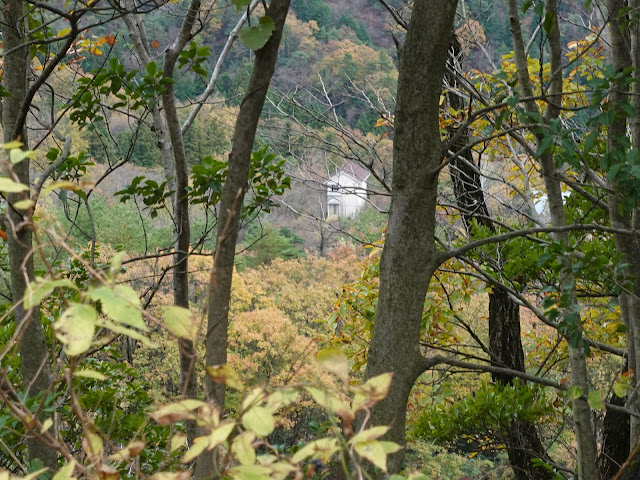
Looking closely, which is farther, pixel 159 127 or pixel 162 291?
pixel 162 291

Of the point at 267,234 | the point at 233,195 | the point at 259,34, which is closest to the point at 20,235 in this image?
the point at 233,195

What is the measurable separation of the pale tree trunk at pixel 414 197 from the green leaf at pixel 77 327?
986mm

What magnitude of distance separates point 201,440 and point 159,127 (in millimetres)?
2396

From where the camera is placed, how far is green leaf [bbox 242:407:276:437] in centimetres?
60

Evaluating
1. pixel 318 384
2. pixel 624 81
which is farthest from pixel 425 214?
pixel 318 384

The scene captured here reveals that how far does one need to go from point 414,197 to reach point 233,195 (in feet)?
1.57

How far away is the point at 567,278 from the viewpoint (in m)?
1.78

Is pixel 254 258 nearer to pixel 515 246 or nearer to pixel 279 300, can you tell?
pixel 279 300

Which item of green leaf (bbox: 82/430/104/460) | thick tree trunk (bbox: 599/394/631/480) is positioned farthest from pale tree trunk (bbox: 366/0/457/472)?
thick tree trunk (bbox: 599/394/631/480)

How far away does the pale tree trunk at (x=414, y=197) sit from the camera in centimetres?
143

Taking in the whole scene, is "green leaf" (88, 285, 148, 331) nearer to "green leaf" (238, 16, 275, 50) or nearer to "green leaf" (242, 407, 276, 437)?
"green leaf" (242, 407, 276, 437)

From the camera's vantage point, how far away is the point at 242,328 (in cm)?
1405

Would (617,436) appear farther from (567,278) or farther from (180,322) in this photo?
(180,322)

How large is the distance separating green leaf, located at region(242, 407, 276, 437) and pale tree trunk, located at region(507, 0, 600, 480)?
1.18 metres
